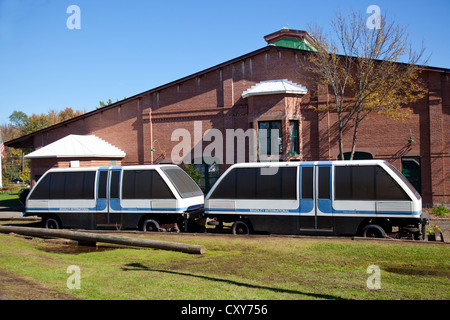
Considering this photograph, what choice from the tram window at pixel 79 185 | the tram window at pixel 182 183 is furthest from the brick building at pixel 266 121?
the tram window at pixel 79 185

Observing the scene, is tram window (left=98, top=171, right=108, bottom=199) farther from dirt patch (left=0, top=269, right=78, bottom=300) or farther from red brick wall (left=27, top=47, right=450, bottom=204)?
red brick wall (left=27, top=47, right=450, bottom=204)

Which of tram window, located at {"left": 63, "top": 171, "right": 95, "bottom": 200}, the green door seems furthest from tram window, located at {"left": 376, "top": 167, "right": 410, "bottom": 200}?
the green door

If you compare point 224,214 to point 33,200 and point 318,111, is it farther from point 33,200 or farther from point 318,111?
point 318,111

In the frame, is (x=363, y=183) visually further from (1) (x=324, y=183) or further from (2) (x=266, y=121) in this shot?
(2) (x=266, y=121)

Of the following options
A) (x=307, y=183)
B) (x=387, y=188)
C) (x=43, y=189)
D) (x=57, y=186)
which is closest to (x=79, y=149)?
(x=43, y=189)

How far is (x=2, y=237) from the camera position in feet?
46.2

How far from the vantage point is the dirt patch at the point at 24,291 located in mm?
6836

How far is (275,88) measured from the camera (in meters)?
24.6

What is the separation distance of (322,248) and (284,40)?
93.2 ft

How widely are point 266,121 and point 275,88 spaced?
1993 mm

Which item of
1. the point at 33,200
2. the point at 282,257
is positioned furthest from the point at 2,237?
the point at 282,257

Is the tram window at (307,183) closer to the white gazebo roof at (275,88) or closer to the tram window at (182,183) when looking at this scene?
the tram window at (182,183)

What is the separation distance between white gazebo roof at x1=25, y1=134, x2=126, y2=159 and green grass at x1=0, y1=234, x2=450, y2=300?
14.1 m
